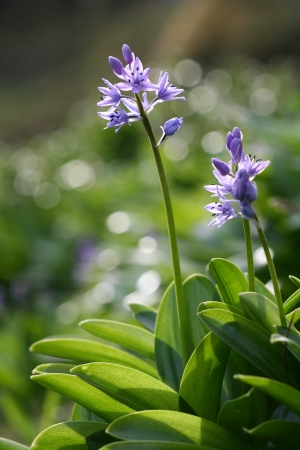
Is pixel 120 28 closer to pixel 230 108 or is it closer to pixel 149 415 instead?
pixel 230 108

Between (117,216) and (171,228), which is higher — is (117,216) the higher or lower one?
the higher one

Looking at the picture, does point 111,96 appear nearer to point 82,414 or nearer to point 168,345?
point 168,345

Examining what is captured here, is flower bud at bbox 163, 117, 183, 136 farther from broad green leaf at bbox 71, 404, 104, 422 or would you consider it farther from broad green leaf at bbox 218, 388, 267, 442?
broad green leaf at bbox 71, 404, 104, 422

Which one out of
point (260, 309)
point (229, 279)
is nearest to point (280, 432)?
point (260, 309)

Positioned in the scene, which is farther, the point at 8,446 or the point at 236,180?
the point at 8,446

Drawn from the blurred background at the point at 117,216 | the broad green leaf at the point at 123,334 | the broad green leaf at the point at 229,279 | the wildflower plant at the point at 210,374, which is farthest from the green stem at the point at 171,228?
the blurred background at the point at 117,216

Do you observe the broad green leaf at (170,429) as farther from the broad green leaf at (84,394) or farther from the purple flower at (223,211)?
the purple flower at (223,211)
